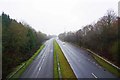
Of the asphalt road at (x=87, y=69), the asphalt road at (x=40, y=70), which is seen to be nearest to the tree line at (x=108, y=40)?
the asphalt road at (x=87, y=69)

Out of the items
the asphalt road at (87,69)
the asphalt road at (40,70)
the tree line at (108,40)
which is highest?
the tree line at (108,40)

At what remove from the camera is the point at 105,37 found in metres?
45.2

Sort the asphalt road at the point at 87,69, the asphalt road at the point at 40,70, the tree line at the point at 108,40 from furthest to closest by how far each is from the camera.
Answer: the tree line at the point at 108,40 → the asphalt road at the point at 40,70 → the asphalt road at the point at 87,69

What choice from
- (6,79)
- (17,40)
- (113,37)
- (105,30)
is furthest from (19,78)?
(105,30)

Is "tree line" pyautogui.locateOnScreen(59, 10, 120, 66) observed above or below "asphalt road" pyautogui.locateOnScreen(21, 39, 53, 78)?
above

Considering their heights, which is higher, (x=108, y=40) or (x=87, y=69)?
(x=108, y=40)

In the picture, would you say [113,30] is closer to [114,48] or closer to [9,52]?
[114,48]

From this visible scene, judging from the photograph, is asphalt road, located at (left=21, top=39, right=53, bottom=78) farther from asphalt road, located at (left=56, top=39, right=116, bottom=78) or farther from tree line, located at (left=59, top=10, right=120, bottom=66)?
tree line, located at (left=59, top=10, right=120, bottom=66)

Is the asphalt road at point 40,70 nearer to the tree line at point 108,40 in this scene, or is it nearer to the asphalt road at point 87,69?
the asphalt road at point 87,69

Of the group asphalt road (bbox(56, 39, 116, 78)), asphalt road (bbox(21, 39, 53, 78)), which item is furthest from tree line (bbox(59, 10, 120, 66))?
asphalt road (bbox(21, 39, 53, 78))

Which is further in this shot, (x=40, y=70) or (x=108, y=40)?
(x=108, y=40)

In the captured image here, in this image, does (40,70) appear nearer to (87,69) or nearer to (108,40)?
(87,69)

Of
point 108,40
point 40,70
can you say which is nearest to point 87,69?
point 40,70

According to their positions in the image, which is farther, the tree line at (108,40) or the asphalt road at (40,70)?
the tree line at (108,40)
